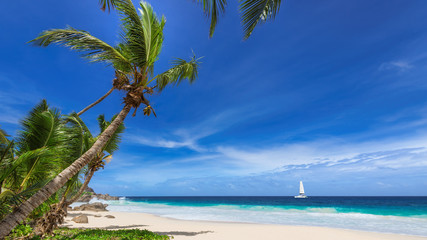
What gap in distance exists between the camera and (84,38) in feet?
19.1

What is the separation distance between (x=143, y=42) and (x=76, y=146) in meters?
4.54

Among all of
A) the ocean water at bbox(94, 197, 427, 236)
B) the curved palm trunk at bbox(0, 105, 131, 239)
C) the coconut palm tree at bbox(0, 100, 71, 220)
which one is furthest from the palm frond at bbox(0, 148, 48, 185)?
the ocean water at bbox(94, 197, 427, 236)

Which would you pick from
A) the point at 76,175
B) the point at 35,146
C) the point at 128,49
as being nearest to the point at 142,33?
the point at 128,49

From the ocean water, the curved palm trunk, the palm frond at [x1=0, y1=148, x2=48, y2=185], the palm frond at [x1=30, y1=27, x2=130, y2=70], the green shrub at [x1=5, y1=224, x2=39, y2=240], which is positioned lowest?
the ocean water

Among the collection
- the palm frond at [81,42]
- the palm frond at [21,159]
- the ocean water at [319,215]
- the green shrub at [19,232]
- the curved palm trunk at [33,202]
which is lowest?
the ocean water at [319,215]

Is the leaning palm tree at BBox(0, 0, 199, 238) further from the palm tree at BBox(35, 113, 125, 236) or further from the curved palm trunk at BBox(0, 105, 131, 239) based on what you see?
the palm tree at BBox(35, 113, 125, 236)

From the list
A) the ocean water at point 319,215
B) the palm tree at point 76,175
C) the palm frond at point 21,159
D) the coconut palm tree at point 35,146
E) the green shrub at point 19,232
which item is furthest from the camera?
the ocean water at point 319,215

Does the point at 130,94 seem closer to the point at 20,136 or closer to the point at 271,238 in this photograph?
the point at 20,136

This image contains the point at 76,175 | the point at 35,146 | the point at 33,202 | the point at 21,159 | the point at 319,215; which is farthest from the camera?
the point at 319,215

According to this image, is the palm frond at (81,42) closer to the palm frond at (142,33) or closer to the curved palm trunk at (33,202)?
the palm frond at (142,33)

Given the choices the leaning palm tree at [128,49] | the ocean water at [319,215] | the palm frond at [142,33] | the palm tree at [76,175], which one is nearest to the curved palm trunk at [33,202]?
the leaning palm tree at [128,49]

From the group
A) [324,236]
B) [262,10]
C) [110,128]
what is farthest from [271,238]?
[262,10]

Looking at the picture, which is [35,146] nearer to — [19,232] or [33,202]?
[33,202]

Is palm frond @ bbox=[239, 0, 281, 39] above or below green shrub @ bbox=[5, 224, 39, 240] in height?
above
